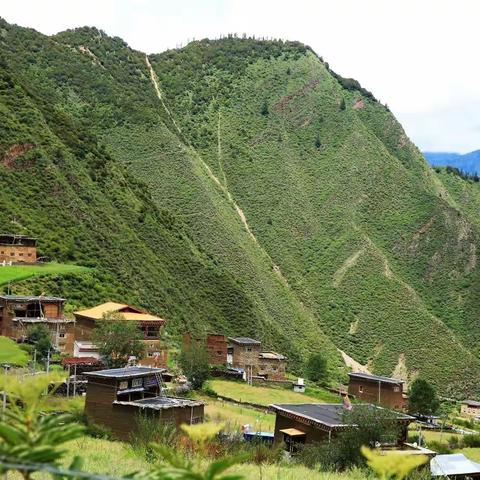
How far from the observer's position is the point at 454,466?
87.2 ft

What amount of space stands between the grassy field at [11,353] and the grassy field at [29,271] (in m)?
8.18

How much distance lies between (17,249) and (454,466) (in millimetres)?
37975

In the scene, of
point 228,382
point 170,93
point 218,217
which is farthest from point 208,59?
point 228,382

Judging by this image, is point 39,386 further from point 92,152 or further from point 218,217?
point 218,217

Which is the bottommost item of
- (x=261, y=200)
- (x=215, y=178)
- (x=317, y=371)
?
(x=317, y=371)

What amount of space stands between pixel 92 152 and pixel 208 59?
65695mm

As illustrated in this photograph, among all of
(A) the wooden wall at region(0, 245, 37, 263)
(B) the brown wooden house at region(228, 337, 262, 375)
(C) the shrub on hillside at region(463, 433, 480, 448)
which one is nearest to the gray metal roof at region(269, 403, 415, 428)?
(C) the shrub on hillside at region(463, 433, 480, 448)

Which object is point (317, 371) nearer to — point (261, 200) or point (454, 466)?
point (454, 466)

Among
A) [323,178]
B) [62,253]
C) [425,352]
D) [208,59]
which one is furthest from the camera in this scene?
[208,59]

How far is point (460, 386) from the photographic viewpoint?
76.1 metres

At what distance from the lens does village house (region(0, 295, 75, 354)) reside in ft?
146

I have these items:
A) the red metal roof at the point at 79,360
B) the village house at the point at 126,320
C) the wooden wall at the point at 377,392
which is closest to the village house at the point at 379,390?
the wooden wall at the point at 377,392

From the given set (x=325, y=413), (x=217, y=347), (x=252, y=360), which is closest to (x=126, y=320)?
(x=217, y=347)

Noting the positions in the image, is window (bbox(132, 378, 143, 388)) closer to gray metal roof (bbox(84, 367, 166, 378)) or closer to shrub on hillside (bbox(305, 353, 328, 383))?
gray metal roof (bbox(84, 367, 166, 378))
